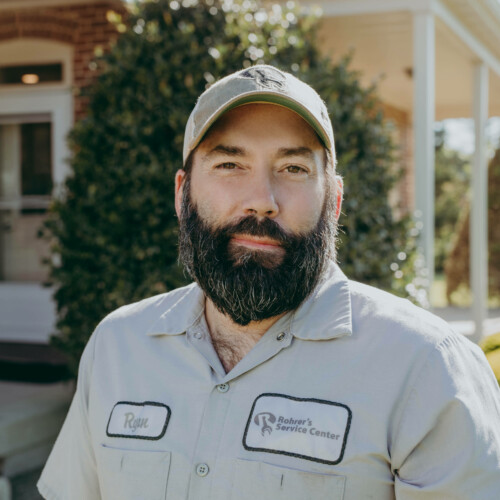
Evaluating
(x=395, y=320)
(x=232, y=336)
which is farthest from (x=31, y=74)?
(x=395, y=320)

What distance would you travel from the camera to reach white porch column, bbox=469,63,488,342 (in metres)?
7.80

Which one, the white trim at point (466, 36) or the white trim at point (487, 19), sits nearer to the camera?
the white trim at point (466, 36)

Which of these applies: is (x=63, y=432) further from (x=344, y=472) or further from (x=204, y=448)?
(x=344, y=472)

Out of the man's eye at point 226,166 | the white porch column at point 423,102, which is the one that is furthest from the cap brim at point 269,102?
the white porch column at point 423,102

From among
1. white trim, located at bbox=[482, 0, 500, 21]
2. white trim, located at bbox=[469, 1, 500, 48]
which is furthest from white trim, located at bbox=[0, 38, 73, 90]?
white trim, located at bbox=[482, 0, 500, 21]

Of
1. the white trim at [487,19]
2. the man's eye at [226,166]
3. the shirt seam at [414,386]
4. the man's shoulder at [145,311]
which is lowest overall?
the shirt seam at [414,386]

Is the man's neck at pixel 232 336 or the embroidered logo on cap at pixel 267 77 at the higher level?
the embroidered logo on cap at pixel 267 77

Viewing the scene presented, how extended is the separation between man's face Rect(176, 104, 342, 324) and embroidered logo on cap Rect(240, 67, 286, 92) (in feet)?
0.17

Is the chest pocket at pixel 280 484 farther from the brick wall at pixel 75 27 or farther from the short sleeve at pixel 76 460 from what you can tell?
the brick wall at pixel 75 27

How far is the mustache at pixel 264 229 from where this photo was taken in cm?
171

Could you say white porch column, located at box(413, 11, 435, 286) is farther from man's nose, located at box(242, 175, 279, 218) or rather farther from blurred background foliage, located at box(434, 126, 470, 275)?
blurred background foliage, located at box(434, 126, 470, 275)

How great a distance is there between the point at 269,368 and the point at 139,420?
34 centimetres

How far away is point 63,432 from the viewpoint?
6.45 ft

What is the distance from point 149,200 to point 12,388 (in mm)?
2527
